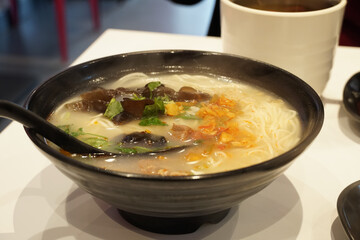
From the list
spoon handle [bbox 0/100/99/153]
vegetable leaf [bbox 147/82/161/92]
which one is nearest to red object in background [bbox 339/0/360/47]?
vegetable leaf [bbox 147/82/161/92]

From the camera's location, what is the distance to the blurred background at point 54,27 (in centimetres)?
484

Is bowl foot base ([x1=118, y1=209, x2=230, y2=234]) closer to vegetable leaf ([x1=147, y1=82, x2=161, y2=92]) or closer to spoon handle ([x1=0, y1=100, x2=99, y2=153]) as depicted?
spoon handle ([x1=0, y1=100, x2=99, y2=153])

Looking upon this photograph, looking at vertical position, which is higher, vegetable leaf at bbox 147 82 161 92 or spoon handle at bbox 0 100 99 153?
spoon handle at bbox 0 100 99 153

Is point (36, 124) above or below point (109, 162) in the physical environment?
above

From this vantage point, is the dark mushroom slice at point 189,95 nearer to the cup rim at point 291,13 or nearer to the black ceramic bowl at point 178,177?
the black ceramic bowl at point 178,177

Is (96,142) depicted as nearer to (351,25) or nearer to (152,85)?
(152,85)

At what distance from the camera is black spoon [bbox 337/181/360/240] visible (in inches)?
40.0

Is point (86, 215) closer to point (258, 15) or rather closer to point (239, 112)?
point (239, 112)

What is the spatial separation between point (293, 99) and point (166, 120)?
0.40 meters

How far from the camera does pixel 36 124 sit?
99 cm

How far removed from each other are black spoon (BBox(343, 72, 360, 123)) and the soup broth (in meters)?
0.36

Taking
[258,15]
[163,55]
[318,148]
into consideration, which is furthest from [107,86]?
[318,148]

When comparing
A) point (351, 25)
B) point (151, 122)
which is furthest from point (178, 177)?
point (351, 25)

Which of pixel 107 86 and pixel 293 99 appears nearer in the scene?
pixel 293 99
